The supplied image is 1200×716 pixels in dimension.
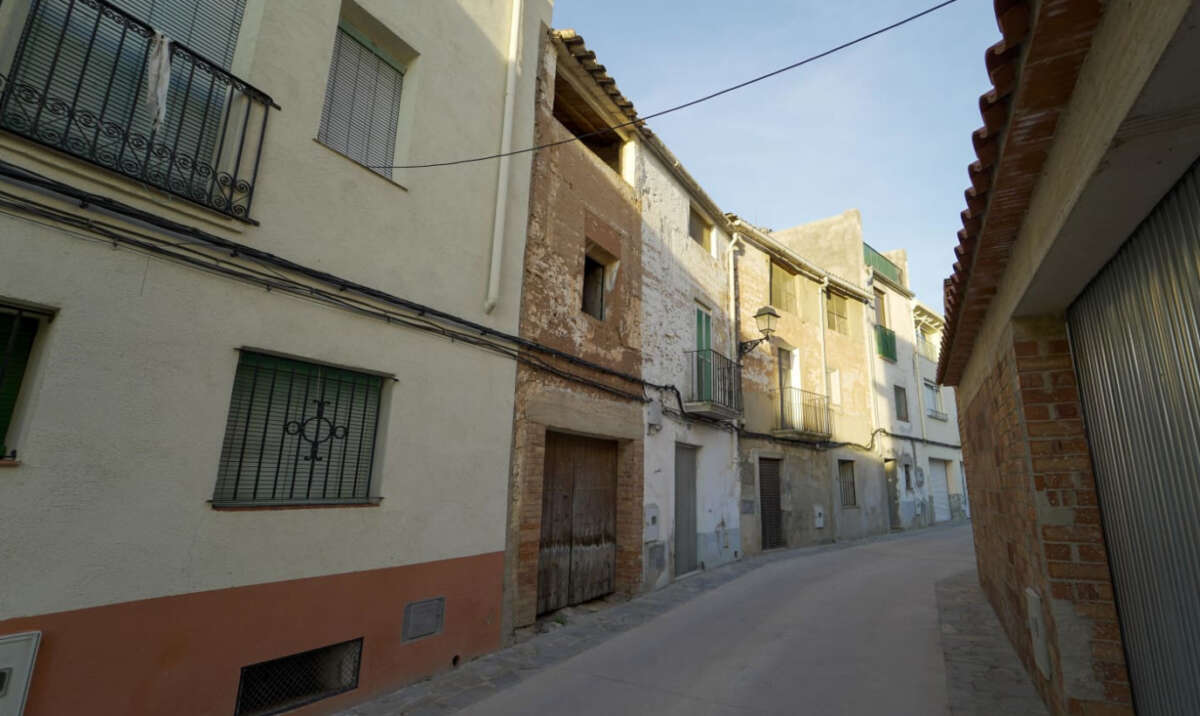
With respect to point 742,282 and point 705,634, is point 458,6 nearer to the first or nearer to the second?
point 705,634

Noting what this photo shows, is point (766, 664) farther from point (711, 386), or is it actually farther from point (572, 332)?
point (711, 386)

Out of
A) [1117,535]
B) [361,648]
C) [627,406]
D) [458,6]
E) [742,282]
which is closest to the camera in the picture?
[1117,535]

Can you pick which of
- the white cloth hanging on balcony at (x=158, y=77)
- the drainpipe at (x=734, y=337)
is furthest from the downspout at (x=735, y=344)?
the white cloth hanging on balcony at (x=158, y=77)

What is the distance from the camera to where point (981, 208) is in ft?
10.2

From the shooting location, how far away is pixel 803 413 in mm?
13992

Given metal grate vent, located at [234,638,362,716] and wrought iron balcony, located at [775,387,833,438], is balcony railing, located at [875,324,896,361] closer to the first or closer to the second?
wrought iron balcony, located at [775,387,833,438]

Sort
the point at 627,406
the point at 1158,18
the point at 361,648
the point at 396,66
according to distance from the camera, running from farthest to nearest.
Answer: the point at 627,406 < the point at 396,66 < the point at 361,648 < the point at 1158,18

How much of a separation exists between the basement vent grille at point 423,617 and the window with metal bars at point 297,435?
107 centimetres

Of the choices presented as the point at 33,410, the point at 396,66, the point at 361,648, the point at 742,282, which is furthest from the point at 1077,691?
the point at 742,282

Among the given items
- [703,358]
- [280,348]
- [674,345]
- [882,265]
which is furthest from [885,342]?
[280,348]

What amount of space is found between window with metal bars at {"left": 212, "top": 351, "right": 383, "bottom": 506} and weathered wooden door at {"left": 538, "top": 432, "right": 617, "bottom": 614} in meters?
2.66

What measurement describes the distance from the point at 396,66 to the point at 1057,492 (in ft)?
21.0

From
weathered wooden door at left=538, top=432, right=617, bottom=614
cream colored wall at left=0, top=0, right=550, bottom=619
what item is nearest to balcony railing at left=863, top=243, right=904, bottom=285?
weathered wooden door at left=538, top=432, right=617, bottom=614

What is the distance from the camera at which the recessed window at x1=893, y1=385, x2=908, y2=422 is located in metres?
18.4
